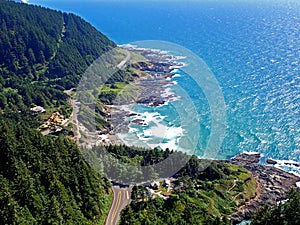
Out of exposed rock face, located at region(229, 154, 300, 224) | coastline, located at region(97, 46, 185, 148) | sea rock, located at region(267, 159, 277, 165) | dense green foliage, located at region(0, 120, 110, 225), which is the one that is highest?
coastline, located at region(97, 46, 185, 148)

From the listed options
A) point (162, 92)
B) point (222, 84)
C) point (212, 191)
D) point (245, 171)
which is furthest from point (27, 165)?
point (222, 84)

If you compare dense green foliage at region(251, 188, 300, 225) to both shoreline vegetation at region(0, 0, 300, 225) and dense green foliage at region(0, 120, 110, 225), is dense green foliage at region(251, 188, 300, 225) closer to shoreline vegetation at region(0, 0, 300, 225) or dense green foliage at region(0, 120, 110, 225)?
shoreline vegetation at region(0, 0, 300, 225)

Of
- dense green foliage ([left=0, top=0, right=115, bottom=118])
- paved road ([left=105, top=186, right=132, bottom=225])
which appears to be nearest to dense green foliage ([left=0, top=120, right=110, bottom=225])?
paved road ([left=105, top=186, right=132, bottom=225])

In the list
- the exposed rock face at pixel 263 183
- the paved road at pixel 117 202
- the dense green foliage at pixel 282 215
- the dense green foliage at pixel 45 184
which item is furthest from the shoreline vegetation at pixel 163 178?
the dense green foliage at pixel 282 215

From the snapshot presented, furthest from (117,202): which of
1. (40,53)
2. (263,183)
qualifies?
(40,53)

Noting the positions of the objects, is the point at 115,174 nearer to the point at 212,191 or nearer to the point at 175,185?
the point at 175,185

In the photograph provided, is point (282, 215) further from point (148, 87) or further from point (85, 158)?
point (148, 87)

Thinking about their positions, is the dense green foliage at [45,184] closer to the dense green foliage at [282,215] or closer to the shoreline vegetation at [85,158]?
the shoreline vegetation at [85,158]

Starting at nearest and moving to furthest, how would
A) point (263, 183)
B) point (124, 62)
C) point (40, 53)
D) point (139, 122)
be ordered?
point (263, 183)
point (139, 122)
point (40, 53)
point (124, 62)
